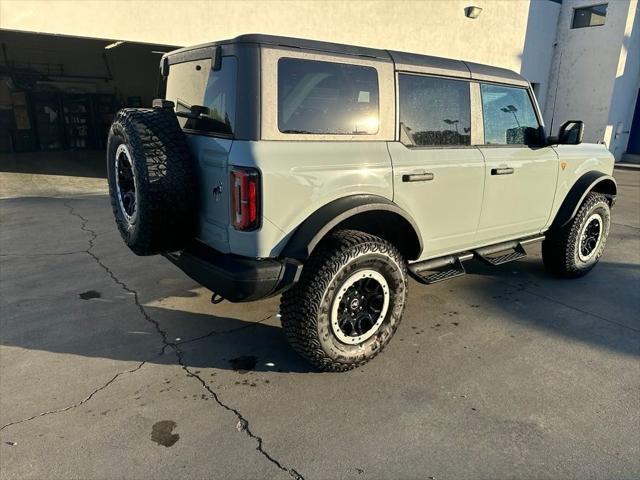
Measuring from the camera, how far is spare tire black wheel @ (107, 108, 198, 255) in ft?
8.72

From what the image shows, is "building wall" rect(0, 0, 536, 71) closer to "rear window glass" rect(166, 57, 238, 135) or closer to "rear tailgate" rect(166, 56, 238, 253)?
"rear window glass" rect(166, 57, 238, 135)

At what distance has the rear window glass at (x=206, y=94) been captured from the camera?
262cm

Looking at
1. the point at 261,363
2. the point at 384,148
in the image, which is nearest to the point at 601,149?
the point at 384,148

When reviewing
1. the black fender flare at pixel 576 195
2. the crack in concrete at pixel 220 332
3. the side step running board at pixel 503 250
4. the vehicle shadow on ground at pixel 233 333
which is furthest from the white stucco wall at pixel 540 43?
the crack in concrete at pixel 220 332

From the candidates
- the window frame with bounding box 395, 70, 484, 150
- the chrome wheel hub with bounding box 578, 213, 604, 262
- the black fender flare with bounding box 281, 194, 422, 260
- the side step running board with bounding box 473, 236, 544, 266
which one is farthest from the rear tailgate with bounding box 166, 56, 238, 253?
the chrome wheel hub with bounding box 578, 213, 604, 262

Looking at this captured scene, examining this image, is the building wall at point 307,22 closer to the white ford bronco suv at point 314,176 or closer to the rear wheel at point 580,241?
the white ford bronco suv at point 314,176

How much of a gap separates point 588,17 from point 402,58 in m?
16.8

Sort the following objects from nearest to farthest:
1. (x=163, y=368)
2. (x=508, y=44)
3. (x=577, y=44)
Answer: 1. (x=163, y=368)
2. (x=508, y=44)
3. (x=577, y=44)

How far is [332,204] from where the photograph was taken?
2.79 meters

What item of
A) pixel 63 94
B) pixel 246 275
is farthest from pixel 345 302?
pixel 63 94

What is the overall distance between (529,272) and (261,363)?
3.31m

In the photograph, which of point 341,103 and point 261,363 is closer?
point 341,103

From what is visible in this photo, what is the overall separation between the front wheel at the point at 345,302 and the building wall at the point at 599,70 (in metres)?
15.3

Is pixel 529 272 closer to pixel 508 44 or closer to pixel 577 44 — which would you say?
pixel 508 44
